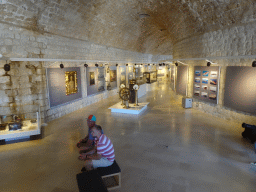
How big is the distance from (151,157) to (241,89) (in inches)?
190

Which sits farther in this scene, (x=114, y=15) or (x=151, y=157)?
(x=114, y=15)

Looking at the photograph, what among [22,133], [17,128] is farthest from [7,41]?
[22,133]

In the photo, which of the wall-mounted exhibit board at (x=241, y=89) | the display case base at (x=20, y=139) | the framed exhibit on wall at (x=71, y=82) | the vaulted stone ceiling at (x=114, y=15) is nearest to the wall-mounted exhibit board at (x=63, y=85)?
the framed exhibit on wall at (x=71, y=82)

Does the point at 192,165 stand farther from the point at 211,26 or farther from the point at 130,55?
the point at 130,55

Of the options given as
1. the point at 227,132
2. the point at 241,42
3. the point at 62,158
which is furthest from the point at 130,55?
the point at 62,158

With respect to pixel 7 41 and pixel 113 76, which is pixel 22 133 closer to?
pixel 7 41

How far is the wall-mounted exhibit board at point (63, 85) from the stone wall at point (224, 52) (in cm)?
623

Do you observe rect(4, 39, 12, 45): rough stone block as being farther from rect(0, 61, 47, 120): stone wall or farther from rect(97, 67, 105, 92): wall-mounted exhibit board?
rect(97, 67, 105, 92): wall-mounted exhibit board

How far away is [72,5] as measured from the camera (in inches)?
307

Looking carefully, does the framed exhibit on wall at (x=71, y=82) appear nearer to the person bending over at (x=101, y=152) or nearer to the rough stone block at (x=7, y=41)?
the rough stone block at (x=7, y=41)

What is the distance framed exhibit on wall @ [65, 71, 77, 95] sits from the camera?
9.23m

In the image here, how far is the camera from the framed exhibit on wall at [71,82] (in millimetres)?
9234

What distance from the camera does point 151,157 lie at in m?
4.88

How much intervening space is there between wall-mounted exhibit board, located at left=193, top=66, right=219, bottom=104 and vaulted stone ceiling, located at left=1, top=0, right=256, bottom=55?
6.35 ft
